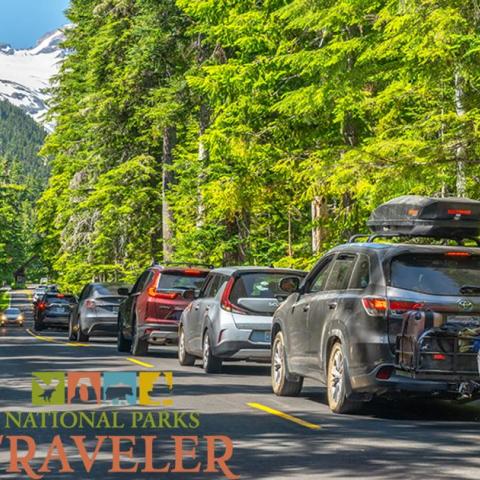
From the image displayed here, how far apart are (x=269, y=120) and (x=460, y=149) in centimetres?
1038

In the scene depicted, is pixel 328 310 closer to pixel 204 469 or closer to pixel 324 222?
pixel 204 469

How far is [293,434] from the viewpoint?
1132 centimetres

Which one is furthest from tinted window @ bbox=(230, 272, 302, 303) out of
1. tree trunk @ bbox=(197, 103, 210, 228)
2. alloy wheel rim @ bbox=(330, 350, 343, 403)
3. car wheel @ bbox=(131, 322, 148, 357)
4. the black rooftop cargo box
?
tree trunk @ bbox=(197, 103, 210, 228)

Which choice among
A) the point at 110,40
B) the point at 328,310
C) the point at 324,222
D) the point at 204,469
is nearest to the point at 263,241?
the point at 324,222

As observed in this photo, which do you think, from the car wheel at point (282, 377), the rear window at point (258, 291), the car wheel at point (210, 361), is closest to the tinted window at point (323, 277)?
the car wheel at point (282, 377)

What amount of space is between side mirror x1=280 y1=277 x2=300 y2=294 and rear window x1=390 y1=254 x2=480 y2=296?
2.23 metres

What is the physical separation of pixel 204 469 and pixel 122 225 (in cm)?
4253

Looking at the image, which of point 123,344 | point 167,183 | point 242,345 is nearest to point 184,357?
point 242,345

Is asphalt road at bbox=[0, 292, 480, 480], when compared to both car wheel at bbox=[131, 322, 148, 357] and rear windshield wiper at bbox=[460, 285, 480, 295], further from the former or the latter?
car wheel at bbox=[131, 322, 148, 357]

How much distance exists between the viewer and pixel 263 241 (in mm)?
35438

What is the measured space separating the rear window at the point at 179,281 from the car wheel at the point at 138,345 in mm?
1096

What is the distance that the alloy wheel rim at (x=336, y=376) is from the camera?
43.4 feet

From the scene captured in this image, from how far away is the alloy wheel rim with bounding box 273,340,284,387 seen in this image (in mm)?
15570

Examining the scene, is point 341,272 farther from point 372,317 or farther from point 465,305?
point 465,305
